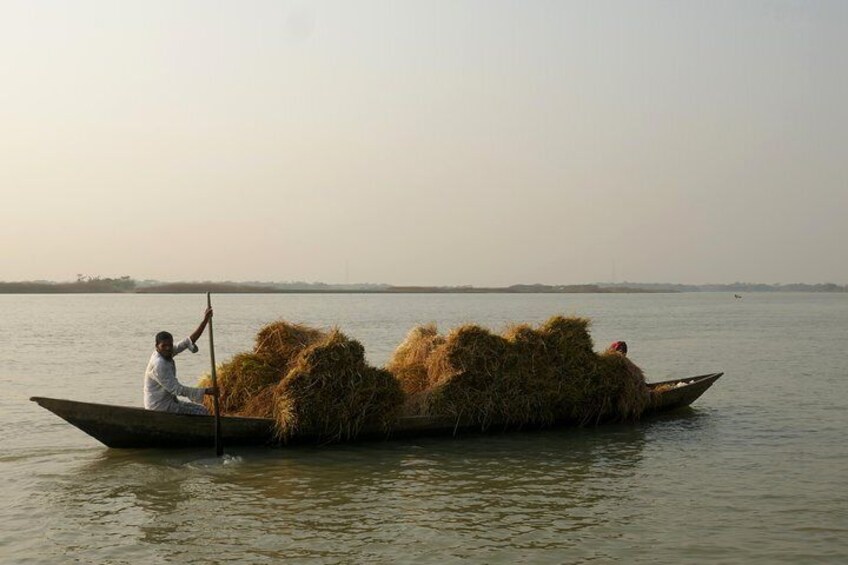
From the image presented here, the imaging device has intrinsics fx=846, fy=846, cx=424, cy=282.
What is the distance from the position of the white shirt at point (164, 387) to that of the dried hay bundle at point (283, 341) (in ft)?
6.76

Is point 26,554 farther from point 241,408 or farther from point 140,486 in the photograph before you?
point 241,408

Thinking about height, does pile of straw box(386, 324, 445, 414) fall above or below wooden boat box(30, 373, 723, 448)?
above

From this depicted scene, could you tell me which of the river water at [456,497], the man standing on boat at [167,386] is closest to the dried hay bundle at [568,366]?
the river water at [456,497]

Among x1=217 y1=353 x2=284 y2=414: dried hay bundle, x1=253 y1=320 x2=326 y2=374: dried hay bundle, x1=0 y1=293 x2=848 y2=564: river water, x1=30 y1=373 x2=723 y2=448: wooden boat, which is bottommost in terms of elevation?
x1=0 y1=293 x2=848 y2=564: river water

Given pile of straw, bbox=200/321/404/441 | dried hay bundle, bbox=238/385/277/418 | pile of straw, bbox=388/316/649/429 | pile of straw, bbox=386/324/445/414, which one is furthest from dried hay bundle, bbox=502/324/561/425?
dried hay bundle, bbox=238/385/277/418

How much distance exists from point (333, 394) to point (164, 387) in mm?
3027

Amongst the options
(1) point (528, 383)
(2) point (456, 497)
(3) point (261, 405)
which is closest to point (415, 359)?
(1) point (528, 383)

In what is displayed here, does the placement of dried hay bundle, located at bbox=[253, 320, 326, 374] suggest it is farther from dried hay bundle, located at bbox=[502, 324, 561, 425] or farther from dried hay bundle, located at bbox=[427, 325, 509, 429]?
dried hay bundle, located at bbox=[502, 324, 561, 425]

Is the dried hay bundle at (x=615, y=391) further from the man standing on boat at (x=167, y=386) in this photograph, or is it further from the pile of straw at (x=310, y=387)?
the man standing on boat at (x=167, y=386)

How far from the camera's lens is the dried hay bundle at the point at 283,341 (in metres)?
17.0

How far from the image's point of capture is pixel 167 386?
592 inches

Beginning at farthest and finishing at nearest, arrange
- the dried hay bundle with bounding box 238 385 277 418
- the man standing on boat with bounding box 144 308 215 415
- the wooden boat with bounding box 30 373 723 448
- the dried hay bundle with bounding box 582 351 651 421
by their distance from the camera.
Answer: the dried hay bundle with bounding box 582 351 651 421 < the dried hay bundle with bounding box 238 385 277 418 < the man standing on boat with bounding box 144 308 215 415 < the wooden boat with bounding box 30 373 723 448

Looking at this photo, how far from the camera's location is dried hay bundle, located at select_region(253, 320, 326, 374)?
1703cm

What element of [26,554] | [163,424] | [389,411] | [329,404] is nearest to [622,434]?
[389,411]
